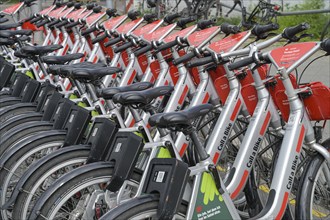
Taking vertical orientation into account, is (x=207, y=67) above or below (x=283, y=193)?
above

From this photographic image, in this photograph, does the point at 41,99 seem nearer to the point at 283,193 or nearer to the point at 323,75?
the point at 283,193

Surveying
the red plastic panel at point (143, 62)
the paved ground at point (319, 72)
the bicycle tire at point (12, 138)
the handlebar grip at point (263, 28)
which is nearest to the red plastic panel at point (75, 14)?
the red plastic panel at point (143, 62)

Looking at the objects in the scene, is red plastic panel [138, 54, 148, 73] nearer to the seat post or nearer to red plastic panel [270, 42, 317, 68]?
red plastic panel [270, 42, 317, 68]

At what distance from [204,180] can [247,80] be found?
47.9 inches

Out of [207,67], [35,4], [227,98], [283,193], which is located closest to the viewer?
[283,193]

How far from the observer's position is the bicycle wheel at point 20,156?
3.91 meters

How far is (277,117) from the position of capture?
3.60 metres

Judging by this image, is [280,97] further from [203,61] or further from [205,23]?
Answer: [205,23]

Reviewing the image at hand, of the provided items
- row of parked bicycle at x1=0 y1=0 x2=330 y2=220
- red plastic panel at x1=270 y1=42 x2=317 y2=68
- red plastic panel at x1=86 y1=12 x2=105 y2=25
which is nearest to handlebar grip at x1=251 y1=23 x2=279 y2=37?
row of parked bicycle at x1=0 y1=0 x2=330 y2=220

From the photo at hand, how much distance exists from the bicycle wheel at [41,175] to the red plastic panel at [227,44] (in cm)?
120

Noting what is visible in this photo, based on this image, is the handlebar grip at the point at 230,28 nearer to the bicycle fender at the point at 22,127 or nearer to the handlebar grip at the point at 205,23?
the handlebar grip at the point at 205,23

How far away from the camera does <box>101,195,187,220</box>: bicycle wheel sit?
269 centimetres

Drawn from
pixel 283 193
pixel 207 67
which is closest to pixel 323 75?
pixel 207 67

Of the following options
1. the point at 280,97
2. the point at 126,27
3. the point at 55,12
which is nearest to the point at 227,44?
the point at 280,97
